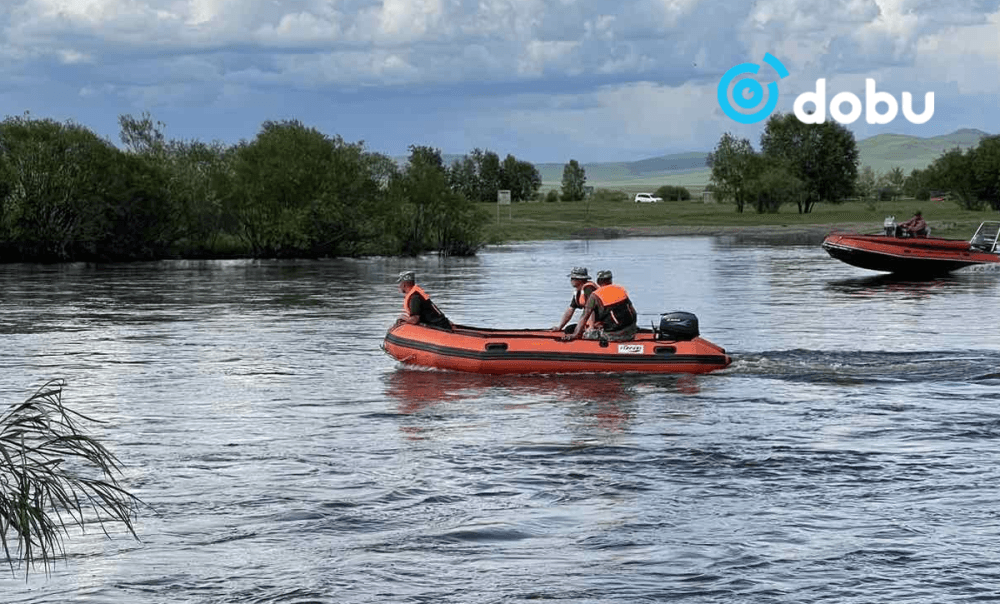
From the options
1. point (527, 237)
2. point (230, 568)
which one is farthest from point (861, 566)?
point (527, 237)

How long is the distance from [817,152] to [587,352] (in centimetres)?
13287

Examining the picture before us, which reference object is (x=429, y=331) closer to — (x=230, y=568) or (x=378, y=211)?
(x=230, y=568)

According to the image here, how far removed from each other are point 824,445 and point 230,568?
8.29 meters

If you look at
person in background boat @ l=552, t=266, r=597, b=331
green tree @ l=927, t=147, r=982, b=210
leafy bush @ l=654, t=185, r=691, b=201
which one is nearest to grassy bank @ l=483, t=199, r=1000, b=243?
green tree @ l=927, t=147, r=982, b=210

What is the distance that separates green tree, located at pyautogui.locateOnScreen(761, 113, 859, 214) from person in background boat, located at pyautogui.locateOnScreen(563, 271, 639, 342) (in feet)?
417

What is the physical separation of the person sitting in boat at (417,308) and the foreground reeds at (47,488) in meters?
6.63

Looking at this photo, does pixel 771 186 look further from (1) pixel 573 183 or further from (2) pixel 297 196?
(2) pixel 297 196

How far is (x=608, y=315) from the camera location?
75.0ft

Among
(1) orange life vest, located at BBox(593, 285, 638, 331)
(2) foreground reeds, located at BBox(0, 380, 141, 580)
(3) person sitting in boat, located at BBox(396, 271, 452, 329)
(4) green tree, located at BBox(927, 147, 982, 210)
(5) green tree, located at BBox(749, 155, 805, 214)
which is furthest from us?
(5) green tree, located at BBox(749, 155, 805, 214)

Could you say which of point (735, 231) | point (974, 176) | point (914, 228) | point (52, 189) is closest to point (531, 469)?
point (914, 228)

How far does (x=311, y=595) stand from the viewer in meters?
10.9

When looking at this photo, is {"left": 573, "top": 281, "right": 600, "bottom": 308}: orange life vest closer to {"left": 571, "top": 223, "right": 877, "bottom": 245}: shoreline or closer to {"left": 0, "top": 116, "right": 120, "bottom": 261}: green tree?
{"left": 0, "top": 116, "right": 120, "bottom": 261}: green tree

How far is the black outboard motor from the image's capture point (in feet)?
75.6

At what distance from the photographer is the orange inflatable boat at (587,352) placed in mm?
22922
